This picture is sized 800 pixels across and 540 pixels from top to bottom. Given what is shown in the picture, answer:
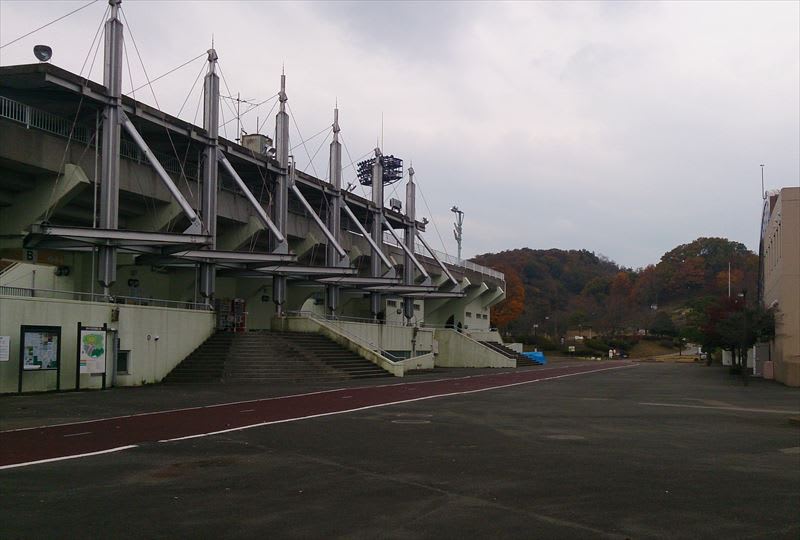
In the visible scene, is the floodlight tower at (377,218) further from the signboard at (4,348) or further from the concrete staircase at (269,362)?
the signboard at (4,348)

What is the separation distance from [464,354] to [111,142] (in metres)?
36.2

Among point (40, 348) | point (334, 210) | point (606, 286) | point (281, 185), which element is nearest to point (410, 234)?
point (334, 210)

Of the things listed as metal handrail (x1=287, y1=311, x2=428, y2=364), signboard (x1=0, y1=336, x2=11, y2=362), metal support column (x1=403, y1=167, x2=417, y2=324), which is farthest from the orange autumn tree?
signboard (x1=0, y1=336, x2=11, y2=362)

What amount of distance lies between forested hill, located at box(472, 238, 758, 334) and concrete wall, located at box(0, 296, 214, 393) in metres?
87.8

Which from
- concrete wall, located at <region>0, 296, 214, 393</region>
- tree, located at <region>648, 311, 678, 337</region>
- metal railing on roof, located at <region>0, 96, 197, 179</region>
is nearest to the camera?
concrete wall, located at <region>0, 296, 214, 393</region>

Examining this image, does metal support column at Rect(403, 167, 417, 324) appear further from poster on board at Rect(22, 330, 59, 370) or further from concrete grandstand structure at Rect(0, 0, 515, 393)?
poster on board at Rect(22, 330, 59, 370)

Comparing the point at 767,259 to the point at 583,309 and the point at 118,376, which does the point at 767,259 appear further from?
the point at 583,309

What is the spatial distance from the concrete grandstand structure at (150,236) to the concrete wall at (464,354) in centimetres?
18

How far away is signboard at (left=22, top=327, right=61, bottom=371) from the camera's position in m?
23.2

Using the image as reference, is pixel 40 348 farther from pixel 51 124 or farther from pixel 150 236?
pixel 51 124

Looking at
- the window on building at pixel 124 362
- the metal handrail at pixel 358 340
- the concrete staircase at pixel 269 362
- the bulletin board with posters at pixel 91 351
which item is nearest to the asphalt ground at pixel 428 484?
the bulletin board with posters at pixel 91 351

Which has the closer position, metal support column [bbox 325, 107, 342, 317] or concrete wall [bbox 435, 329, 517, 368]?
metal support column [bbox 325, 107, 342, 317]

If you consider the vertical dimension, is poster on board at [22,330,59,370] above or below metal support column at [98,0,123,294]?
below

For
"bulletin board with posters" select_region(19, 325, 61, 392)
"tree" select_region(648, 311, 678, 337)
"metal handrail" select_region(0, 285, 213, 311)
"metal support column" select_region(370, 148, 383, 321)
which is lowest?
"tree" select_region(648, 311, 678, 337)
